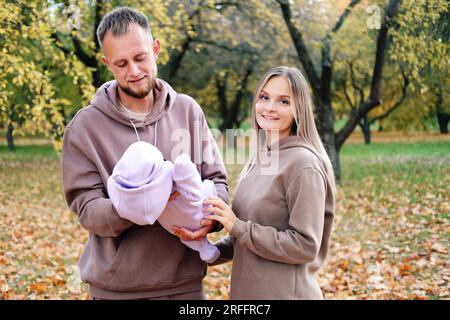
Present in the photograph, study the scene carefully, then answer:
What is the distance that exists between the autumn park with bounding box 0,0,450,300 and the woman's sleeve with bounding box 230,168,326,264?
21cm

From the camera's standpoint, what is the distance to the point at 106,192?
6.90 feet

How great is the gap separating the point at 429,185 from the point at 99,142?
3.48 m

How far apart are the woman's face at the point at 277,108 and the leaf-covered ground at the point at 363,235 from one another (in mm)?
2604

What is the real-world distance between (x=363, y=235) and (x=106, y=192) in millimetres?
4861

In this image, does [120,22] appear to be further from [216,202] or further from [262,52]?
[262,52]

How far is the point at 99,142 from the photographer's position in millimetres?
2094

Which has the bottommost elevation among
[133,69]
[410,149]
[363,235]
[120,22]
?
[363,235]

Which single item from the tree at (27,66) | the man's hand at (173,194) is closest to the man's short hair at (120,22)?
the man's hand at (173,194)

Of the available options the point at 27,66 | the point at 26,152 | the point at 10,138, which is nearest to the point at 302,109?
the point at 27,66

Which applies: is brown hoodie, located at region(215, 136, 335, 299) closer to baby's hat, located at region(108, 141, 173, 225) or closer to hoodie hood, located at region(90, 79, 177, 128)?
baby's hat, located at region(108, 141, 173, 225)

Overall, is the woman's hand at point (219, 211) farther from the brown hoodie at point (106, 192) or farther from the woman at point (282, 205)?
the brown hoodie at point (106, 192)

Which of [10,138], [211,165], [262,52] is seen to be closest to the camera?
[211,165]

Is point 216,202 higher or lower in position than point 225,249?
higher

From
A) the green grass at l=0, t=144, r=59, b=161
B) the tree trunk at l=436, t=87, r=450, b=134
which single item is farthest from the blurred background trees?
the green grass at l=0, t=144, r=59, b=161
